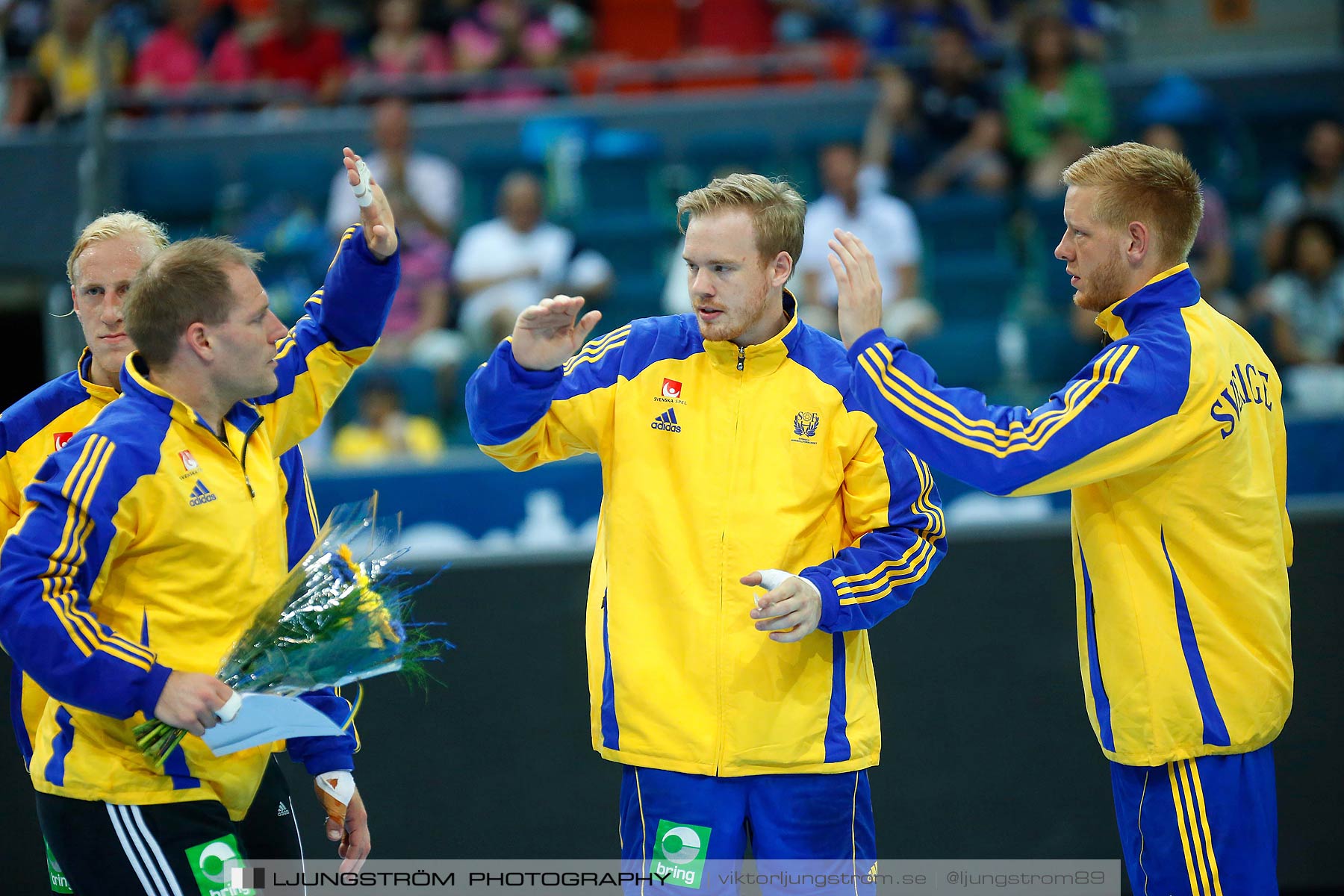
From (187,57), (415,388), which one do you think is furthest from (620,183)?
(187,57)

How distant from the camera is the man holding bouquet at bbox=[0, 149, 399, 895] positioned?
107 inches

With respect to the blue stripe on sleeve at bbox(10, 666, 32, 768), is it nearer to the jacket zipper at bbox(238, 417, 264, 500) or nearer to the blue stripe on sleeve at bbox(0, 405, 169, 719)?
the blue stripe on sleeve at bbox(0, 405, 169, 719)

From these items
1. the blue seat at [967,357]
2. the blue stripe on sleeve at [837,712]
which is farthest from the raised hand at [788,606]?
the blue seat at [967,357]

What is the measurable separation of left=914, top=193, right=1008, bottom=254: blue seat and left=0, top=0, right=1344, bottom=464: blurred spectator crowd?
16 mm

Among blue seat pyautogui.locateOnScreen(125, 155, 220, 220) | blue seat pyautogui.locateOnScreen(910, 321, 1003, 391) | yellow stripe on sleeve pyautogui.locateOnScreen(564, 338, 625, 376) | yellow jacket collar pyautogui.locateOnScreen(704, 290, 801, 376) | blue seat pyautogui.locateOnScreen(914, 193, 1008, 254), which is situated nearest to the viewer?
yellow jacket collar pyautogui.locateOnScreen(704, 290, 801, 376)

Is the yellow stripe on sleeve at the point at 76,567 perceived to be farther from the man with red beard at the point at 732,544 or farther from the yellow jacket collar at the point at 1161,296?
the yellow jacket collar at the point at 1161,296

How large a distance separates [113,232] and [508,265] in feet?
18.5

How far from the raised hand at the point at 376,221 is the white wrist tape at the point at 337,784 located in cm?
130

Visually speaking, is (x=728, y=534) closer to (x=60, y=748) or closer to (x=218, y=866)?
(x=218, y=866)

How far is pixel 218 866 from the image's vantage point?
2.95 meters

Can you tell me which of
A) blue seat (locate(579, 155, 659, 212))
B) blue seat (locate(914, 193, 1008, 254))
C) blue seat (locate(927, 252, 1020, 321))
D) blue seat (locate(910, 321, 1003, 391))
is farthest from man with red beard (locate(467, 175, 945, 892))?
blue seat (locate(579, 155, 659, 212))

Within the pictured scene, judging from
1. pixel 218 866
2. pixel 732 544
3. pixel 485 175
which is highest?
pixel 485 175

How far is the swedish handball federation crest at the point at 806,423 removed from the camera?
11.1ft

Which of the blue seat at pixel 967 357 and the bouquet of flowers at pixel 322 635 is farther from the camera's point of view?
the blue seat at pixel 967 357
